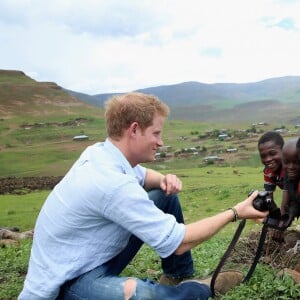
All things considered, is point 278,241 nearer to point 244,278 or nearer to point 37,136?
point 244,278

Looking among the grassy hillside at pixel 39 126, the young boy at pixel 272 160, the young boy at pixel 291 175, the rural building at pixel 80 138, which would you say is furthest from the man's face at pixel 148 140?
the rural building at pixel 80 138

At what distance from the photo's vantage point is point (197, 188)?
60.5 feet

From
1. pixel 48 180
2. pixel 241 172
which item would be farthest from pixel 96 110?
pixel 241 172

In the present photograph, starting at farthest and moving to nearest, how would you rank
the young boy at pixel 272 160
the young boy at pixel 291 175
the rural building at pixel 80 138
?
the rural building at pixel 80 138, the young boy at pixel 272 160, the young boy at pixel 291 175

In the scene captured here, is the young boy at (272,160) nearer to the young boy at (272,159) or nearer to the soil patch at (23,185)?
the young boy at (272,159)

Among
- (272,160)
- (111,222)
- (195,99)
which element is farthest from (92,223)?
(195,99)

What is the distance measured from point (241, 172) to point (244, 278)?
64.1ft

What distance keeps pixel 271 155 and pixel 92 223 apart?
2496mm

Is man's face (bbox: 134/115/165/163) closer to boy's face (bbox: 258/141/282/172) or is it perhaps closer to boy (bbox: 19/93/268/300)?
boy (bbox: 19/93/268/300)

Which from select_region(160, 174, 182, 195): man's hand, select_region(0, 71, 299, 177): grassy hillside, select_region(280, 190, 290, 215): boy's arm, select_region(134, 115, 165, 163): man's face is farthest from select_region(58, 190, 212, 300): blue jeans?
select_region(0, 71, 299, 177): grassy hillside

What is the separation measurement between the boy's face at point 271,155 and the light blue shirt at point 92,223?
219 centimetres

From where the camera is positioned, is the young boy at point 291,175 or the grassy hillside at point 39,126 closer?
the young boy at point 291,175

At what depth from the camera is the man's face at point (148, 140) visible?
3369 millimetres

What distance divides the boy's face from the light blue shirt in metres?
2.19
